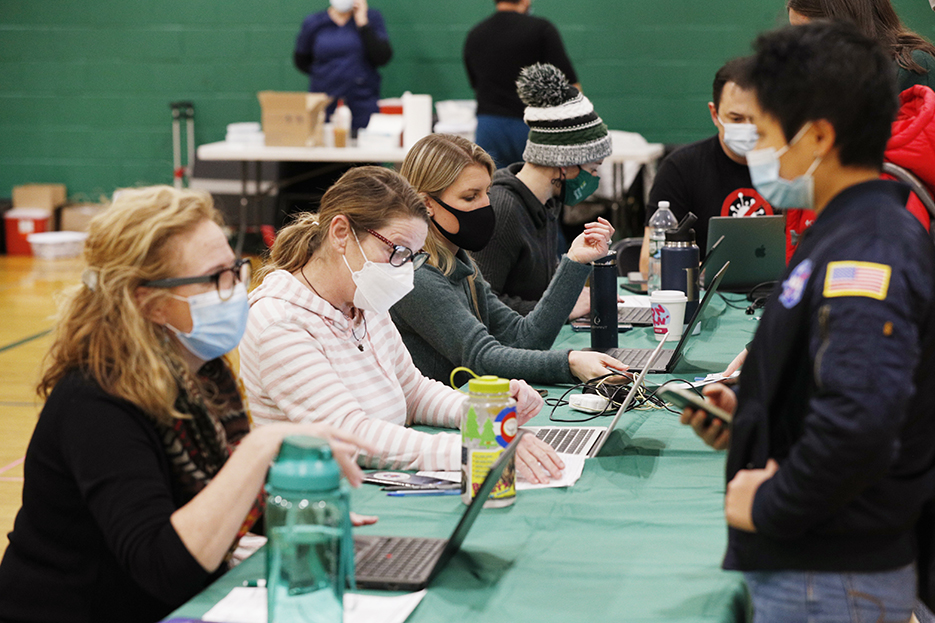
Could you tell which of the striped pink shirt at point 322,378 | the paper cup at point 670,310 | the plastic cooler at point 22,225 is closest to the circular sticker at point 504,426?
the striped pink shirt at point 322,378

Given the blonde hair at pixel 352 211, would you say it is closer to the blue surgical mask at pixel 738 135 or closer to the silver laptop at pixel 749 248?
the silver laptop at pixel 749 248

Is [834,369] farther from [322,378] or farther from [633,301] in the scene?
[633,301]

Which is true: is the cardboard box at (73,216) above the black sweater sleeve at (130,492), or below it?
below

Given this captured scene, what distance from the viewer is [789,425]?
3.58ft

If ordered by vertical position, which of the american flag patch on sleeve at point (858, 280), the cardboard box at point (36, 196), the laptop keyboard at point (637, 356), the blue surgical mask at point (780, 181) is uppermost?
the blue surgical mask at point (780, 181)

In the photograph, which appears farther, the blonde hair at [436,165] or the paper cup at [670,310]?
the paper cup at [670,310]

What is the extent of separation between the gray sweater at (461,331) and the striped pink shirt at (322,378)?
1.15ft

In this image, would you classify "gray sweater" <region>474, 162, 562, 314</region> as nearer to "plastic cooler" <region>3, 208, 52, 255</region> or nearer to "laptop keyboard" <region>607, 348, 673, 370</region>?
"laptop keyboard" <region>607, 348, 673, 370</region>

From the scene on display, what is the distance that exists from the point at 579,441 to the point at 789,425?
0.74 metres

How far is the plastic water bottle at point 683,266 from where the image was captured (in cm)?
277

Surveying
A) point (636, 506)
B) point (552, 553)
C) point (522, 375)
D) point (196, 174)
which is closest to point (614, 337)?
point (522, 375)

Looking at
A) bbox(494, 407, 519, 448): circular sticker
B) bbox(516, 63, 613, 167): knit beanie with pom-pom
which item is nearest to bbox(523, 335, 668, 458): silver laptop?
bbox(494, 407, 519, 448): circular sticker

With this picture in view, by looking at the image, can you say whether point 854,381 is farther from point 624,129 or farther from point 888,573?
point 624,129

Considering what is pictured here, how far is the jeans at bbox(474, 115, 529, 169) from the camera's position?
5898 mm
